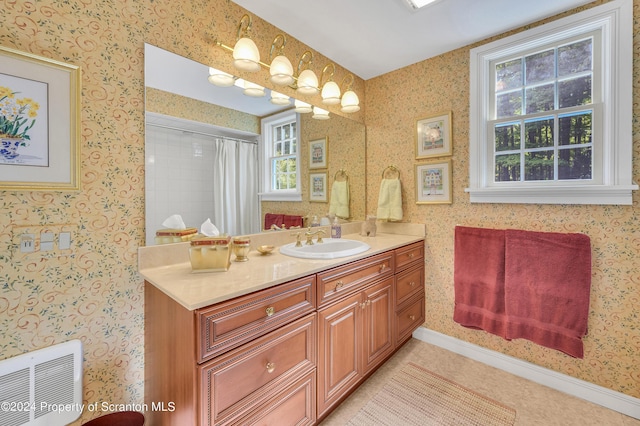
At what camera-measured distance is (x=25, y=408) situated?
1022 mm

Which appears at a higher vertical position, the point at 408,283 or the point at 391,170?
the point at 391,170

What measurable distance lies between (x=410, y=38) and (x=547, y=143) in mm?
1212

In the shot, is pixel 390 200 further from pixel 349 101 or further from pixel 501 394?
pixel 501 394

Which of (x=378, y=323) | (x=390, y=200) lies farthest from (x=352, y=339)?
(x=390, y=200)

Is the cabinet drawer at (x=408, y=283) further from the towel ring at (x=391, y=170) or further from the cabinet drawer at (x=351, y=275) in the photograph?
the towel ring at (x=391, y=170)

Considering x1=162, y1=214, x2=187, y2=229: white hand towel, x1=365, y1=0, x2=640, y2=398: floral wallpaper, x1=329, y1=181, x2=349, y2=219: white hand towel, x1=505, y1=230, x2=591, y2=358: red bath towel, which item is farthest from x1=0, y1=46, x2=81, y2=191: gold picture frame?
x1=505, y1=230, x2=591, y2=358: red bath towel

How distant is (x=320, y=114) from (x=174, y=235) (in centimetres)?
148

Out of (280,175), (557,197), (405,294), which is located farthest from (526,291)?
(280,175)

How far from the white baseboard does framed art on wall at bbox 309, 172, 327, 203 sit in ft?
4.76

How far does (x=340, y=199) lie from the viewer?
2.46 meters

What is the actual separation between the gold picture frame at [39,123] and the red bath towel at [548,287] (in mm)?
2521

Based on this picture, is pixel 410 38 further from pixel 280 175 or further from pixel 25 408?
pixel 25 408

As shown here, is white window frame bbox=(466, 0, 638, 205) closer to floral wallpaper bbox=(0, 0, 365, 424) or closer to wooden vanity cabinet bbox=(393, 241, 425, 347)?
wooden vanity cabinet bbox=(393, 241, 425, 347)

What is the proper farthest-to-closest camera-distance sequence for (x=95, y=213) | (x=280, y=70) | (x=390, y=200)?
1. (x=390, y=200)
2. (x=280, y=70)
3. (x=95, y=213)
